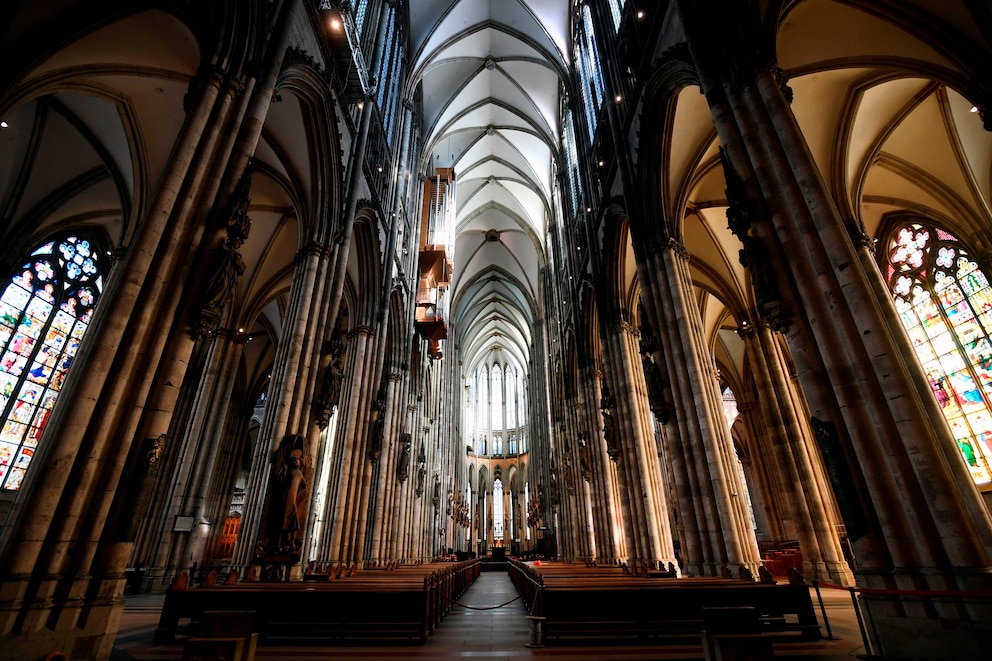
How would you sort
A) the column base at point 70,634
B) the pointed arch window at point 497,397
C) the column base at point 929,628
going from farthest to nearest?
the pointed arch window at point 497,397
the column base at point 70,634
the column base at point 929,628

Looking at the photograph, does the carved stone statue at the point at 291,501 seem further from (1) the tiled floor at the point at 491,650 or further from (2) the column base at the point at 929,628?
(2) the column base at the point at 929,628

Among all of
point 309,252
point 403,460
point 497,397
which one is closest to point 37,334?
point 309,252

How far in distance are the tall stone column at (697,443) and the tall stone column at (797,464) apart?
4.38m

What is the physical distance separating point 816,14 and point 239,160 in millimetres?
9698

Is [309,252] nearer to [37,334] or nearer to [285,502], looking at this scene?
[285,502]

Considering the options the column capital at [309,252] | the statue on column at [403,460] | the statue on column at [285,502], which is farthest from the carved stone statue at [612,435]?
the column capital at [309,252]

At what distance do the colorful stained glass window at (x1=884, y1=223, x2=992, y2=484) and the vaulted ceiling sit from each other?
13.0 meters

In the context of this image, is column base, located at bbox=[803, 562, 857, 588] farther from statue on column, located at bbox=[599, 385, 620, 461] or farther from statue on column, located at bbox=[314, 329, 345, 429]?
statue on column, located at bbox=[314, 329, 345, 429]

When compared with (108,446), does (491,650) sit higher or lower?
lower

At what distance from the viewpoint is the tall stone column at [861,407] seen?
3.45 meters

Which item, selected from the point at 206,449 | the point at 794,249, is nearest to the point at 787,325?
the point at 794,249

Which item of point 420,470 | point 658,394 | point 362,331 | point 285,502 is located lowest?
point 285,502

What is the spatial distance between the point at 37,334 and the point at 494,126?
2036 centimetres

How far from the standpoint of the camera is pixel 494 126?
78.7ft
